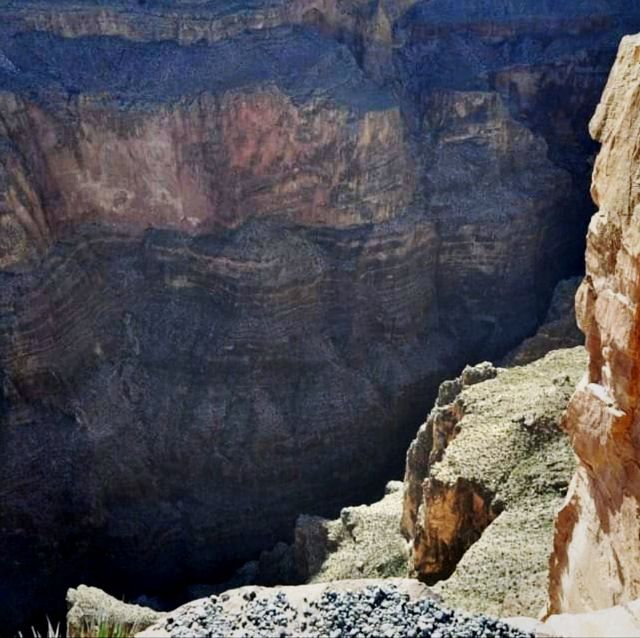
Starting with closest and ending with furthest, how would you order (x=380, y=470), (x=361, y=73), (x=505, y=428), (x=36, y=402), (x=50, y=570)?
1. (x=505, y=428)
2. (x=50, y=570)
3. (x=36, y=402)
4. (x=380, y=470)
5. (x=361, y=73)

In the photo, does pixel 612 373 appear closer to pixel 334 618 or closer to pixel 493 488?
pixel 334 618

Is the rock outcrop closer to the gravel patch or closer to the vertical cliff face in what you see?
the vertical cliff face

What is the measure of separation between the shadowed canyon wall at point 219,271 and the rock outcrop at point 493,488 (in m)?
10.0

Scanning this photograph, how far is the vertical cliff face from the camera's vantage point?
12766 millimetres

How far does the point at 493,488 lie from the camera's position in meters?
22.3

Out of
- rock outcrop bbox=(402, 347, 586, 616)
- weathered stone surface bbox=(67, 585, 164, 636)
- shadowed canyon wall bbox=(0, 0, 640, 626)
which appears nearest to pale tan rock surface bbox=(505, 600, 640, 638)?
rock outcrop bbox=(402, 347, 586, 616)

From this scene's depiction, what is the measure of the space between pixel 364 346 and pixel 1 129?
1980 centimetres

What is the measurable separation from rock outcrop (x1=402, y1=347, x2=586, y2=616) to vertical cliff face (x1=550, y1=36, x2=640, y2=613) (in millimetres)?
3577

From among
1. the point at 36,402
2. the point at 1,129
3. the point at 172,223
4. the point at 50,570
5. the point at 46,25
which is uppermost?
the point at 46,25

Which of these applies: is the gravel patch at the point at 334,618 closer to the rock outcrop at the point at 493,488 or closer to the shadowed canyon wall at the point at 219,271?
→ the rock outcrop at the point at 493,488

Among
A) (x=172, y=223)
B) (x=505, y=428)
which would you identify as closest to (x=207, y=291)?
(x=172, y=223)

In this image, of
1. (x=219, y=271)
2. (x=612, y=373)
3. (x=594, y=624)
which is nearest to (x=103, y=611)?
(x=594, y=624)

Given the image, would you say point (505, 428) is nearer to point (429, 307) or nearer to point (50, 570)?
point (429, 307)

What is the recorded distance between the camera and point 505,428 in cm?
2414
